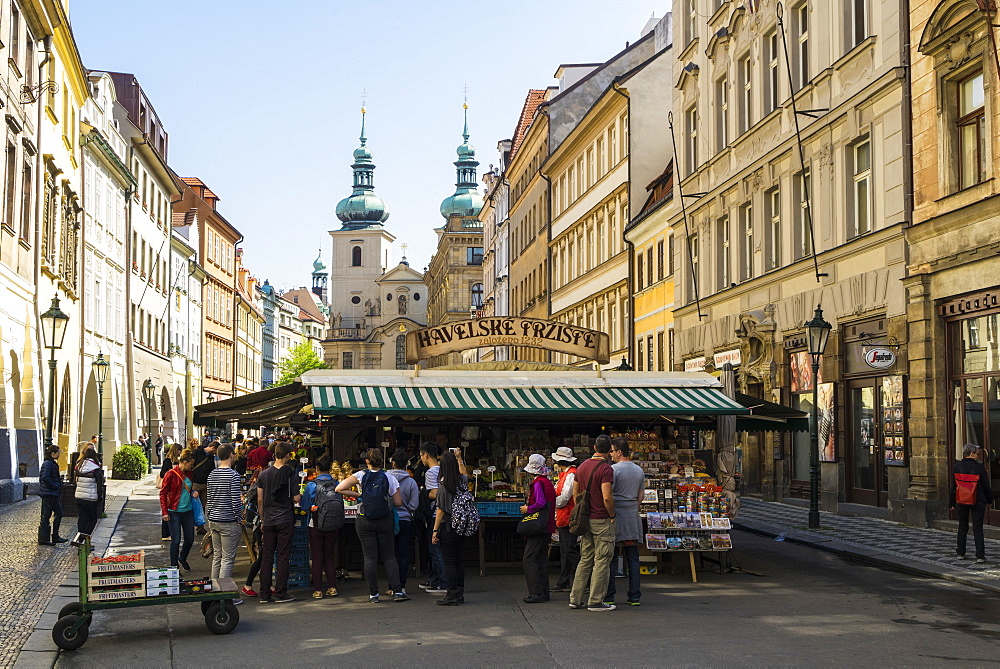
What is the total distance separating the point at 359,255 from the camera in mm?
163500

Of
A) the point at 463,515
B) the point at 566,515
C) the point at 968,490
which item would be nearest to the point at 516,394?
the point at 566,515

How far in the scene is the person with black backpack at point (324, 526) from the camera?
13953 millimetres

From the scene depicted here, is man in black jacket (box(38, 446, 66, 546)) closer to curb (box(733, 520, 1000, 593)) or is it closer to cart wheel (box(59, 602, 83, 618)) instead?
cart wheel (box(59, 602, 83, 618))

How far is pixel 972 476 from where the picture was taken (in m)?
16.5

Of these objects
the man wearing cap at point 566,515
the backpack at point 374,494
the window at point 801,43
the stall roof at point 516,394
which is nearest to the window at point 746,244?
the window at point 801,43

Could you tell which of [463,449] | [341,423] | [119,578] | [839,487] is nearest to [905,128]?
[839,487]

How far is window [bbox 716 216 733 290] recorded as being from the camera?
107 feet

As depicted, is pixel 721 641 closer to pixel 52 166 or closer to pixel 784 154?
pixel 784 154

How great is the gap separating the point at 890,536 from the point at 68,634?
43.3 feet

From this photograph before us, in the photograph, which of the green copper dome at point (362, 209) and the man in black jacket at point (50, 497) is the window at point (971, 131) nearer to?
the man in black jacket at point (50, 497)

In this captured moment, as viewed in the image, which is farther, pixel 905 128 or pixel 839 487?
pixel 839 487

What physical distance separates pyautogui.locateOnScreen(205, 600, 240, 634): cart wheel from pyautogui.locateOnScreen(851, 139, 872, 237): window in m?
16.2

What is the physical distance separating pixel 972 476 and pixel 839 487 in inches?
339

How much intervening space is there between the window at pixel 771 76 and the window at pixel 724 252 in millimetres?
3959
